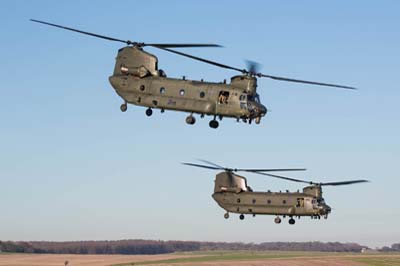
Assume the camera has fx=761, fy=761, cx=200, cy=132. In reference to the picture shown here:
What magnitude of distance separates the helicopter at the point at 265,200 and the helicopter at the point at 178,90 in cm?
3451

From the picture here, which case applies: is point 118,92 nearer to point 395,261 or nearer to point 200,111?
point 200,111

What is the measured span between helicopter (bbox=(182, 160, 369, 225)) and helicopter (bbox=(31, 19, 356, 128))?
3451 centimetres

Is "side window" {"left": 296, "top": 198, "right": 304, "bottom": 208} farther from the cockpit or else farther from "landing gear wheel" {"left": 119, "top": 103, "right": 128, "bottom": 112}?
"landing gear wheel" {"left": 119, "top": 103, "right": 128, "bottom": 112}

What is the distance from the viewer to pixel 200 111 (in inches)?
2079

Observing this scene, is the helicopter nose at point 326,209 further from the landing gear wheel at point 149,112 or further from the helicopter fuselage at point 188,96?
the landing gear wheel at point 149,112

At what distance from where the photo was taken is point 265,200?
92250mm

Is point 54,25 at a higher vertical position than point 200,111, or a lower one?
higher

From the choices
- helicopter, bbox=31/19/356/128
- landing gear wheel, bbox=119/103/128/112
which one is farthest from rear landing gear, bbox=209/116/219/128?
landing gear wheel, bbox=119/103/128/112

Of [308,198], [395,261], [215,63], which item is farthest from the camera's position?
[395,261]

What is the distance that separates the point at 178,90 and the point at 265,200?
40624mm

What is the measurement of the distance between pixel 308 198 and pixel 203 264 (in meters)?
67.5

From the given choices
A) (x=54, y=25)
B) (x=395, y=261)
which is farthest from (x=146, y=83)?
(x=395, y=261)

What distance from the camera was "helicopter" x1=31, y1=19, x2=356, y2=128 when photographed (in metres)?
52.2

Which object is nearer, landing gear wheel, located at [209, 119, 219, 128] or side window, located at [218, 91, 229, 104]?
landing gear wheel, located at [209, 119, 219, 128]
